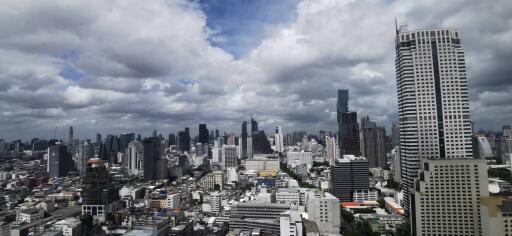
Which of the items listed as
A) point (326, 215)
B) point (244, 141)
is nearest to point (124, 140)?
point (244, 141)

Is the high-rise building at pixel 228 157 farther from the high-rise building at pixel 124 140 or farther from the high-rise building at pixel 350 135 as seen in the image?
the high-rise building at pixel 124 140

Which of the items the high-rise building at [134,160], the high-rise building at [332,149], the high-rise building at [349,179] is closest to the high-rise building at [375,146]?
the high-rise building at [332,149]

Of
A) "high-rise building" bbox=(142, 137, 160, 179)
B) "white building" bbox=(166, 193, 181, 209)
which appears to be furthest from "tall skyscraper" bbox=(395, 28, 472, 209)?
"high-rise building" bbox=(142, 137, 160, 179)

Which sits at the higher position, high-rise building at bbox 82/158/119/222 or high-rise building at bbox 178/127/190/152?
high-rise building at bbox 178/127/190/152

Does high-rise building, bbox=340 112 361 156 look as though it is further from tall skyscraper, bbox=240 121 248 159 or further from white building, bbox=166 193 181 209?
white building, bbox=166 193 181 209

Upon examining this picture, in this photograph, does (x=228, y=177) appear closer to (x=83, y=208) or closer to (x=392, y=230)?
(x=83, y=208)

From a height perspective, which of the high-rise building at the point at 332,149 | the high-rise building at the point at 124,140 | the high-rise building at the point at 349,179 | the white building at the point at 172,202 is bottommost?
the white building at the point at 172,202

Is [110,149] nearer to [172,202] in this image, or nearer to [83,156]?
[83,156]

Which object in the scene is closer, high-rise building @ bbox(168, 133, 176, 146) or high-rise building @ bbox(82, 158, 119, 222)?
high-rise building @ bbox(82, 158, 119, 222)
